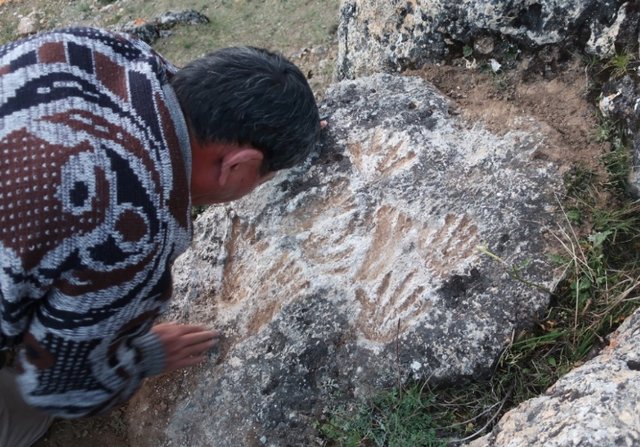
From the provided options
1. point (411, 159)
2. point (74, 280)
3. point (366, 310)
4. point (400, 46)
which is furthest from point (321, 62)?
point (74, 280)

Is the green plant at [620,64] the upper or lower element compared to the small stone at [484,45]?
upper

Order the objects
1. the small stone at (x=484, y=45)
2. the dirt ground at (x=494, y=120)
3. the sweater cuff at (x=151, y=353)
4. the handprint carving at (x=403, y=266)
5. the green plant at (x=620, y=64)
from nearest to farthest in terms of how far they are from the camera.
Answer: the sweater cuff at (x=151, y=353)
the handprint carving at (x=403, y=266)
the dirt ground at (x=494, y=120)
the green plant at (x=620, y=64)
the small stone at (x=484, y=45)

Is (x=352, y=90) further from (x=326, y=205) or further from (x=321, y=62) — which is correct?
(x=321, y=62)

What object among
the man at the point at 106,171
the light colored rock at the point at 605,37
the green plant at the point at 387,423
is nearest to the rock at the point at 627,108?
the light colored rock at the point at 605,37

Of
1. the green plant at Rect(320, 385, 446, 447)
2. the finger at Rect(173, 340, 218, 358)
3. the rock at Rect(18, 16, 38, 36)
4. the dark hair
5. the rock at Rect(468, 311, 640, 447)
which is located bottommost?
the rock at Rect(18, 16, 38, 36)

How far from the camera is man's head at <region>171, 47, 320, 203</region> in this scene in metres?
1.54

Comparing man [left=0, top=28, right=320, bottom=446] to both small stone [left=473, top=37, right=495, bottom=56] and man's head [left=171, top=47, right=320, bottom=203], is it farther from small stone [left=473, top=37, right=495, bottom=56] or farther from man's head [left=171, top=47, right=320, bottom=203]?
small stone [left=473, top=37, right=495, bottom=56]

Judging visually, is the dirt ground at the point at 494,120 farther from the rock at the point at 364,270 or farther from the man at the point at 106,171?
the man at the point at 106,171

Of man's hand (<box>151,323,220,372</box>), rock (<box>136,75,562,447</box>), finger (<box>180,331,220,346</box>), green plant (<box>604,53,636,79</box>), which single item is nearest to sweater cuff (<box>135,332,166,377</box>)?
man's hand (<box>151,323,220,372</box>)

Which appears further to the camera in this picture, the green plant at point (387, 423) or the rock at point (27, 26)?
the rock at point (27, 26)

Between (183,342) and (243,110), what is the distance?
2.96 feet

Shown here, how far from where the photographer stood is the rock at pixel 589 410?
4.35ft

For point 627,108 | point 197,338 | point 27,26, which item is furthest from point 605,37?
point 27,26

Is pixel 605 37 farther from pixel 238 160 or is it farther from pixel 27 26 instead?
pixel 27 26
